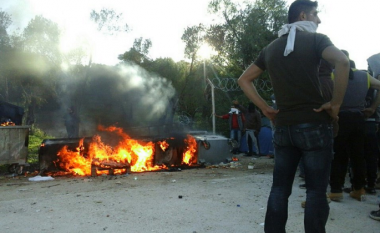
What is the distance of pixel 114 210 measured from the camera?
4469 millimetres

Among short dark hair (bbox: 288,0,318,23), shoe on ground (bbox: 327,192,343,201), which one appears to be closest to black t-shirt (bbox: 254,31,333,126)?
short dark hair (bbox: 288,0,318,23)

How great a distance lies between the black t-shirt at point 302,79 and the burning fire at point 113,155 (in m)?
5.91

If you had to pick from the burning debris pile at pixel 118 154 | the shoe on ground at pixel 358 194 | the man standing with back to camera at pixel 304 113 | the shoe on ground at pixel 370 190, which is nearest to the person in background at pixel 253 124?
the burning debris pile at pixel 118 154

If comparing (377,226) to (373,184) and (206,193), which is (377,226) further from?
Answer: (206,193)

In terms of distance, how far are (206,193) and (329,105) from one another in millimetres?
3322

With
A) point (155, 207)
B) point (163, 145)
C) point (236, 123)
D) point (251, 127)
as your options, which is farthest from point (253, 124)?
point (155, 207)

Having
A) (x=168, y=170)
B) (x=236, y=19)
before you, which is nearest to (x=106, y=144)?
(x=168, y=170)

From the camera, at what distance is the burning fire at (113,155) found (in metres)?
8.24

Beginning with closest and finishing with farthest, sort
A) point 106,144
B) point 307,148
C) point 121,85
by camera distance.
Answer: point 307,148 < point 106,144 < point 121,85

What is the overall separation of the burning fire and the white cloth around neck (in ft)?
19.7

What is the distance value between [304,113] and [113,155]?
21.8 feet

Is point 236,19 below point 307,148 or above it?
above

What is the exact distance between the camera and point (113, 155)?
8422 millimetres

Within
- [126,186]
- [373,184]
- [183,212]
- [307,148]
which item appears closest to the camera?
[307,148]
